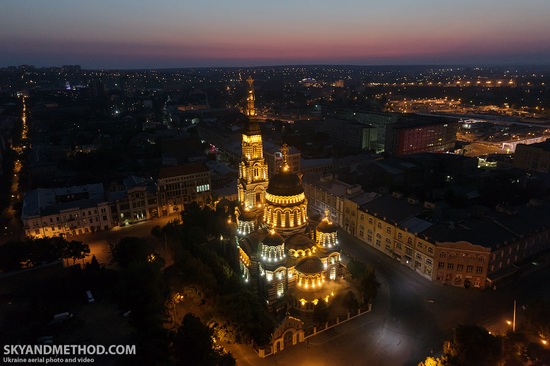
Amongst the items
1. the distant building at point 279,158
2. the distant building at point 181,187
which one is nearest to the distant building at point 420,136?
the distant building at point 279,158

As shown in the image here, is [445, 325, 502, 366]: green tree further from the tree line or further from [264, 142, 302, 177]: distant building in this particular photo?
[264, 142, 302, 177]: distant building

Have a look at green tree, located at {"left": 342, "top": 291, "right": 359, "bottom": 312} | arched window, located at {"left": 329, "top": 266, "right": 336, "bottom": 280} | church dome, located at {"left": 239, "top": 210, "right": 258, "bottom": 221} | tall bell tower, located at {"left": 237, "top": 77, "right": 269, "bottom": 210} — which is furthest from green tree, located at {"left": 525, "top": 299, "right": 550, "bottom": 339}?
tall bell tower, located at {"left": 237, "top": 77, "right": 269, "bottom": 210}

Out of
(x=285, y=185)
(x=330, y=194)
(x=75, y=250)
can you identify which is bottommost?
(x=75, y=250)

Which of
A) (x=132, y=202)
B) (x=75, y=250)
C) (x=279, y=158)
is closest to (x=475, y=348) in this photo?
(x=75, y=250)

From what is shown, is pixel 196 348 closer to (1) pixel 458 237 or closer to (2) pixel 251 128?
(2) pixel 251 128

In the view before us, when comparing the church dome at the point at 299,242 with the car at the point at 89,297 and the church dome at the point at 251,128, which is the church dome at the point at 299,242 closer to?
the church dome at the point at 251,128

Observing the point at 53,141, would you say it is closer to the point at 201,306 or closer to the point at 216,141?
the point at 216,141
